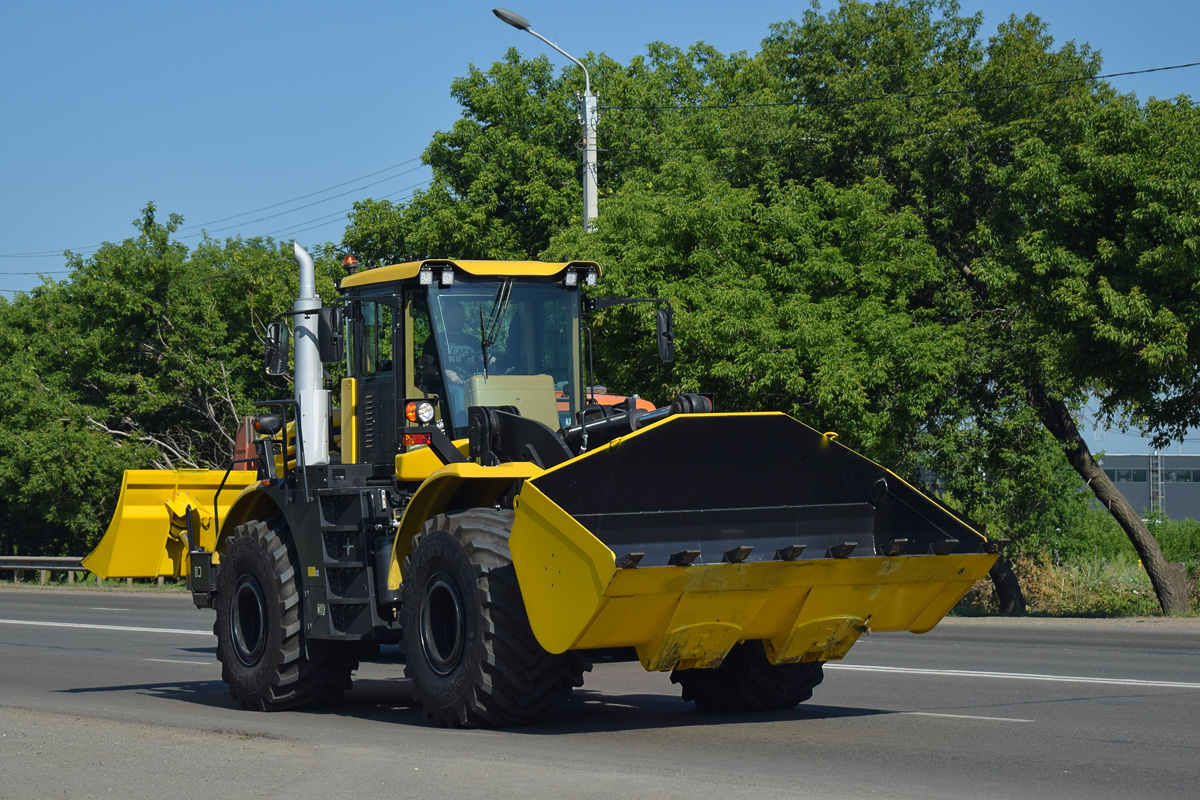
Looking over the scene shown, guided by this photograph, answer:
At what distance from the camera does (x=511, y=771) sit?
286 inches

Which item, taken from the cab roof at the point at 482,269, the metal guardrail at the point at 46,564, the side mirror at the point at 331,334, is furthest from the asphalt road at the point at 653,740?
the metal guardrail at the point at 46,564

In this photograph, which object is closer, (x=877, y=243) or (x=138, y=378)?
(x=877, y=243)

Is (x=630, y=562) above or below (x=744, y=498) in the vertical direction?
below

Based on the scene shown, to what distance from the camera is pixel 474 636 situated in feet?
28.2

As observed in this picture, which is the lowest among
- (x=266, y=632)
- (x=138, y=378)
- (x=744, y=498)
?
(x=266, y=632)

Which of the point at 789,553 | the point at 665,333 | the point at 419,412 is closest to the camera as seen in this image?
the point at 789,553

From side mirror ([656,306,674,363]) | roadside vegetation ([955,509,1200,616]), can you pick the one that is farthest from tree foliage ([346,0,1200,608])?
side mirror ([656,306,674,363])

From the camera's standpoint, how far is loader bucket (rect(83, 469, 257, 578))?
1343cm

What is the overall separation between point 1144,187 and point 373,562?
46.0 ft

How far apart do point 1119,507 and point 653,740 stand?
18526 mm

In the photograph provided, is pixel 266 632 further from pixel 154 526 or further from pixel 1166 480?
pixel 1166 480

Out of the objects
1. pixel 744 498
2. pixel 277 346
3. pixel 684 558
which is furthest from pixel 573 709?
pixel 277 346

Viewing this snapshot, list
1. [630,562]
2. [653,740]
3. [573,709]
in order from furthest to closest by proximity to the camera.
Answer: [573,709], [653,740], [630,562]

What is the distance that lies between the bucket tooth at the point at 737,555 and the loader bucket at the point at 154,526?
6.64 m
